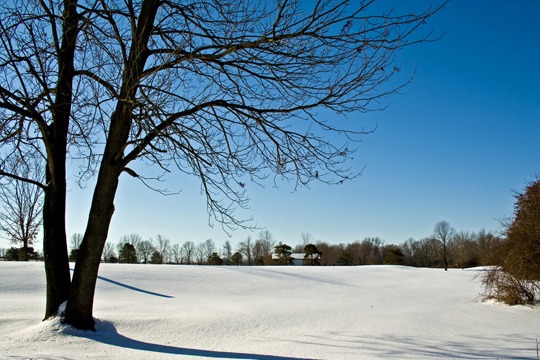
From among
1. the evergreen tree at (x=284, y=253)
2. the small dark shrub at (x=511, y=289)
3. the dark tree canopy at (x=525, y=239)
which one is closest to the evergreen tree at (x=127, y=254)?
the evergreen tree at (x=284, y=253)

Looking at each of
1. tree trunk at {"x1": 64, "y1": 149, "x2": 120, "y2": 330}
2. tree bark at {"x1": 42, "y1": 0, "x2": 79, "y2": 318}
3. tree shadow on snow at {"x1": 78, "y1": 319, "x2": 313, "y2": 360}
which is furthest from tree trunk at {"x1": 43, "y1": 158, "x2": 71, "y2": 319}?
tree shadow on snow at {"x1": 78, "y1": 319, "x2": 313, "y2": 360}

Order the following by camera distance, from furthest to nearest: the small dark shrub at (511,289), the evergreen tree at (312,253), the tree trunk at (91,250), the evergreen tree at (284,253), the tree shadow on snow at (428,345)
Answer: the evergreen tree at (312,253)
the evergreen tree at (284,253)
the small dark shrub at (511,289)
the tree shadow on snow at (428,345)
the tree trunk at (91,250)

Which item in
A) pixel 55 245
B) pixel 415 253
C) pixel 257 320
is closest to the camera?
pixel 55 245

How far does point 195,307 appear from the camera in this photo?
12.1 meters

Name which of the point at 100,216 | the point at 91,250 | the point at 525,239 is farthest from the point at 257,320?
the point at 525,239

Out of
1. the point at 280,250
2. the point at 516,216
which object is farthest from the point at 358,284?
the point at 280,250

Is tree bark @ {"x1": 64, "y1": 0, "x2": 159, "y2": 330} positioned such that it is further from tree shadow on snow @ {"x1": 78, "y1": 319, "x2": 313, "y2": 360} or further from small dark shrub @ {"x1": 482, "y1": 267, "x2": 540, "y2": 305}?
small dark shrub @ {"x1": 482, "y1": 267, "x2": 540, "y2": 305}

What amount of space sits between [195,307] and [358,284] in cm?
1113

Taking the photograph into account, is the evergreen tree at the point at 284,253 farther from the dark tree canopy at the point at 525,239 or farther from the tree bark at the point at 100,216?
the tree bark at the point at 100,216

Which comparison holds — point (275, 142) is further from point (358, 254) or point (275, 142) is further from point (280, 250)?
point (358, 254)

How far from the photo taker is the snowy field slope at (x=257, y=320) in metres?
6.38

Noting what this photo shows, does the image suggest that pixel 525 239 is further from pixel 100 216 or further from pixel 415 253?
pixel 415 253

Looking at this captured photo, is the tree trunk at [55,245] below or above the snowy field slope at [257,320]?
above

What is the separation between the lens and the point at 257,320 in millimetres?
10211
